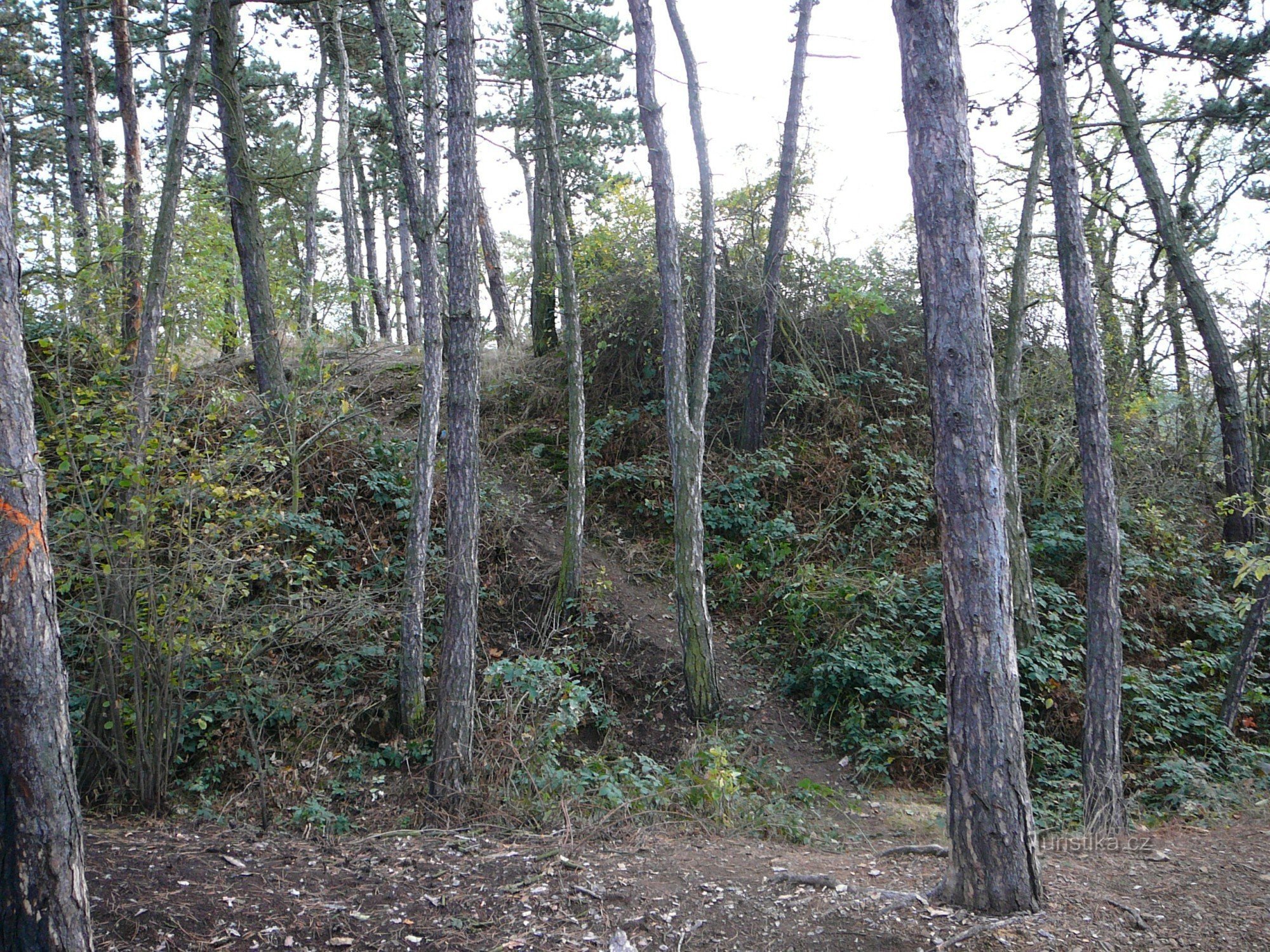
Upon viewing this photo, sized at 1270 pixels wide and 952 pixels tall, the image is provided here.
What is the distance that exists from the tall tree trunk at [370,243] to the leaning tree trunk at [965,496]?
1473cm

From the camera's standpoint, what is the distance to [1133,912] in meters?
4.10

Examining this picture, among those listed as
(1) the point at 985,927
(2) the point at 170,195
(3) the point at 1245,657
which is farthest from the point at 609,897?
(2) the point at 170,195

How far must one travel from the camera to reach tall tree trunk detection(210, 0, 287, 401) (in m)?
9.79

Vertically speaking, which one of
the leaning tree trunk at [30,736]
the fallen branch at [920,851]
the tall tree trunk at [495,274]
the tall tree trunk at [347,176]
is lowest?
the fallen branch at [920,851]

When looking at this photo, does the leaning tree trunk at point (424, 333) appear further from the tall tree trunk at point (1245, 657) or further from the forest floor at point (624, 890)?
the tall tree trunk at point (1245, 657)

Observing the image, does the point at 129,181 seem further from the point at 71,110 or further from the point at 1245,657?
the point at 1245,657

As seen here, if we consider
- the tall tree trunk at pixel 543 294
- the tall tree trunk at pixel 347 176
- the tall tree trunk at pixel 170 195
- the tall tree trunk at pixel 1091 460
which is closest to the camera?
the tall tree trunk at pixel 1091 460

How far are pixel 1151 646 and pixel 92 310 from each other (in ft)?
42.2

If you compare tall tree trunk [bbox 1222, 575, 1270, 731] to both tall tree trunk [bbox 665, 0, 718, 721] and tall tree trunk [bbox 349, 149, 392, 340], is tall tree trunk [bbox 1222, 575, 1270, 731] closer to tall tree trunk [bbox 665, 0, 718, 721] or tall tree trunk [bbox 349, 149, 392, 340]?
tall tree trunk [bbox 665, 0, 718, 721]

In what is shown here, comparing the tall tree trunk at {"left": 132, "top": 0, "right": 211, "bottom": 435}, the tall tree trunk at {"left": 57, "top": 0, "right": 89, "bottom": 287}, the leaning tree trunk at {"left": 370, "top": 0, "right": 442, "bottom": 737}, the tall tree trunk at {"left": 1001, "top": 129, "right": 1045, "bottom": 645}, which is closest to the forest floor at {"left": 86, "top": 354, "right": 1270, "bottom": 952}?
the leaning tree trunk at {"left": 370, "top": 0, "right": 442, "bottom": 737}

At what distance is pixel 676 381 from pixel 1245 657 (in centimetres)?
672

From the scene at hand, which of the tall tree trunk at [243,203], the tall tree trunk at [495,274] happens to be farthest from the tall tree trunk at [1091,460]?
the tall tree trunk at [495,274]

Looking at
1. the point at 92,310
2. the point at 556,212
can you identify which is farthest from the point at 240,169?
the point at 556,212

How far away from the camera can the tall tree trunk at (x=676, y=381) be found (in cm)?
858
